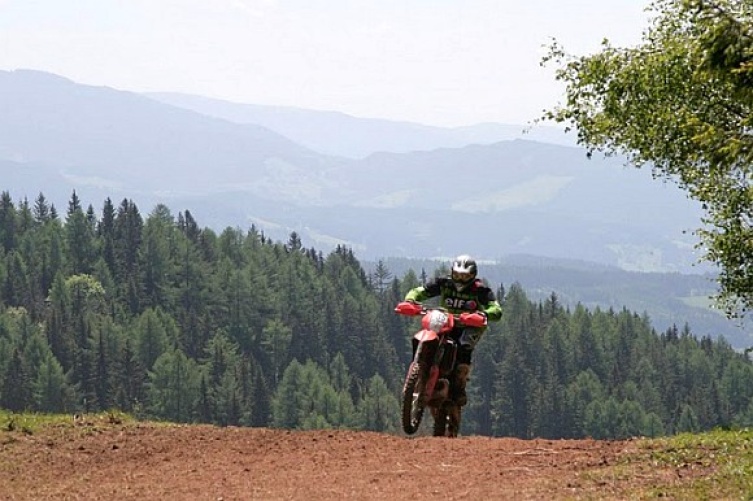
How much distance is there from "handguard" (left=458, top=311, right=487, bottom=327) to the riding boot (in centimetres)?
88

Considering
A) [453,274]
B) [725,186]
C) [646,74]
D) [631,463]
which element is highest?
[646,74]

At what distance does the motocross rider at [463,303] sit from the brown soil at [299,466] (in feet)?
5.58

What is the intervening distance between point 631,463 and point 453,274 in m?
5.34

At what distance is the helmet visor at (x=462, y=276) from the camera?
1814 cm

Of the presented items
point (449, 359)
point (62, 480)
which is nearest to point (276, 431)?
point (449, 359)

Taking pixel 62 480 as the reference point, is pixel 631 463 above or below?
above

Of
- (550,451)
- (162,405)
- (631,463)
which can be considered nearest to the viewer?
(631,463)

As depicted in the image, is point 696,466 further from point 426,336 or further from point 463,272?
point 463,272

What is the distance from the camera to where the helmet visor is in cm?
1814

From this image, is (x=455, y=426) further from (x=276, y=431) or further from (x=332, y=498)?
(x=332, y=498)

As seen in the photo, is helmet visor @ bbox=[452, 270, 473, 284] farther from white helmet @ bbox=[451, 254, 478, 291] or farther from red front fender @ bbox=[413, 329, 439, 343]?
red front fender @ bbox=[413, 329, 439, 343]

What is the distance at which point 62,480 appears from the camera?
14.4 m

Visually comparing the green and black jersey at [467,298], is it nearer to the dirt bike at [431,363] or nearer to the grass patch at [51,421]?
the dirt bike at [431,363]

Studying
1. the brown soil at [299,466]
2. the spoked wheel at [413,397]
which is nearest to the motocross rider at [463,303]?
the spoked wheel at [413,397]
